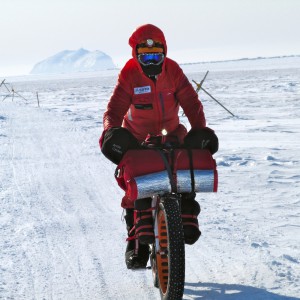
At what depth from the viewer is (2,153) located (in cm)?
1013

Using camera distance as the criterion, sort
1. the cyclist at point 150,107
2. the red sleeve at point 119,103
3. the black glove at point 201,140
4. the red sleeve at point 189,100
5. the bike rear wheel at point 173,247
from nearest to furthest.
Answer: the bike rear wheel at point 173,247
the black glove at point 201,140
the cyclist at point 150,107
the red sleeve at point 119,103
the red sleeve at point 189,100

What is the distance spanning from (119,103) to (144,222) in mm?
832

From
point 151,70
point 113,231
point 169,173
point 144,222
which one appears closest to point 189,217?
point 144,222

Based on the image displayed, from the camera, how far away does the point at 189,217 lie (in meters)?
3.23

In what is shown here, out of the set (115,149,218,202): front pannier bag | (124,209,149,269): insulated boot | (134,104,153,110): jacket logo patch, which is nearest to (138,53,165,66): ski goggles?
(134,104,153,110): jacket logo patch

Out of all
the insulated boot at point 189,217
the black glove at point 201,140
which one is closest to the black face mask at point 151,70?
the black glove at point 201,140

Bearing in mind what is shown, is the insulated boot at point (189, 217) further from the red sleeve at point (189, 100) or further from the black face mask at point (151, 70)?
the black face mask at point (151, 70)

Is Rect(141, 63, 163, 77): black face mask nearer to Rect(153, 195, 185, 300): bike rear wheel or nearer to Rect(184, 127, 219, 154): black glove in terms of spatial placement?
Rect(184, 127, 219, 154): black glove

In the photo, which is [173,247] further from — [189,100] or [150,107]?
[189,100]

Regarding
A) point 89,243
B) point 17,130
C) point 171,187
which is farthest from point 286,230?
point 17,130

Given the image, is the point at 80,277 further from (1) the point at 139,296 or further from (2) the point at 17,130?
(2) the point at 17,130

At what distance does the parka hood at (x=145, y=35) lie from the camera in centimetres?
336

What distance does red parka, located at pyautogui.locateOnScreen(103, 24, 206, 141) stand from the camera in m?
3.36

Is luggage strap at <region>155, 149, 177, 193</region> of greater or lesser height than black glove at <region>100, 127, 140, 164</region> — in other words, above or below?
below
